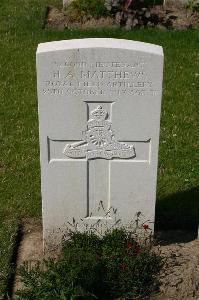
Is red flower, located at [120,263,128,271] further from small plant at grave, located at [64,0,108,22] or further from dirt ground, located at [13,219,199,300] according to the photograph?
small plant at grave, located at [64,0,108,22]

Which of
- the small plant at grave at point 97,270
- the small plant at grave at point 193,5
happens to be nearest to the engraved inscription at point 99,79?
the small plant at grave at point 97,270

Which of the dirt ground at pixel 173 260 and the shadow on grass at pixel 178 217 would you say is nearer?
the dirt ground at pixel 173 260

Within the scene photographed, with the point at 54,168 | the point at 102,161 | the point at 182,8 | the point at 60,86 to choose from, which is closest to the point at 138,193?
the point at 102,161

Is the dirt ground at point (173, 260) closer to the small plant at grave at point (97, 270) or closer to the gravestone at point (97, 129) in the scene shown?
the small plant at grave at point (97, 270)

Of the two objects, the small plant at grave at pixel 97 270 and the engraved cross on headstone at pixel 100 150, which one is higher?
the engraved cross on headstone at pixel 100 150

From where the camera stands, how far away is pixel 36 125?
7641mm

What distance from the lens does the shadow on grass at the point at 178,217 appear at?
18.4 ft

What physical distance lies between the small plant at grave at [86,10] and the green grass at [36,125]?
58 cm

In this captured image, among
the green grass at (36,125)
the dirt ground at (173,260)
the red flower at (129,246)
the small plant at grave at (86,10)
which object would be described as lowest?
the dirt ground at (173,260)

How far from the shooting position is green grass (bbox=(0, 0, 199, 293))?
19.4 ft

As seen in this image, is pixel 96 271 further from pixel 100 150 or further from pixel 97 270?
pixel 100 150

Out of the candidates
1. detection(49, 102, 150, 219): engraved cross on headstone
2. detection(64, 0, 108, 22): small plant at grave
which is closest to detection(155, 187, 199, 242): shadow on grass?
detection(49, 102, 150, 219): engraved cross on headstone

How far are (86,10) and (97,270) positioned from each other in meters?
7.18

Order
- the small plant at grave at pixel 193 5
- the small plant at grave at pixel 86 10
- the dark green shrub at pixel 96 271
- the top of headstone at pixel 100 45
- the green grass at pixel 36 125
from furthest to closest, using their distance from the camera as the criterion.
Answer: the small plant at grave at pixel 193 5 → the small plant at grave at pixel 86 10 → the green grass at pixel 36 125 → the top of headstone at pixel 100 45 → the dark green shrub at pixel 96 271
